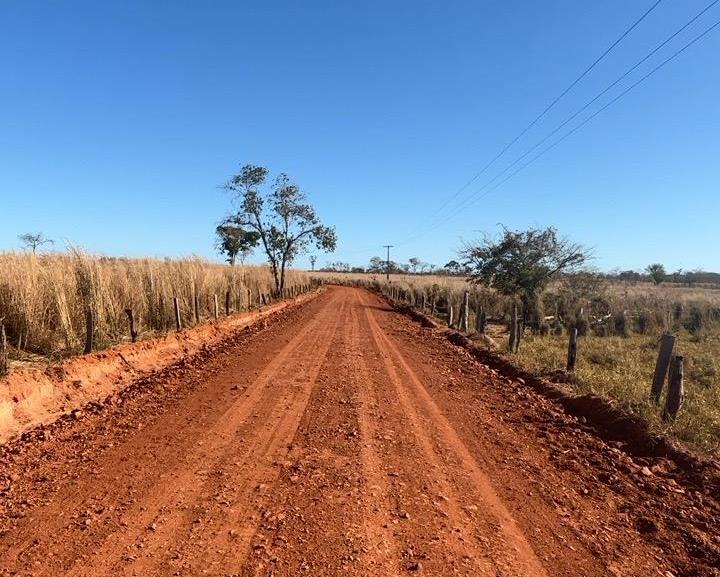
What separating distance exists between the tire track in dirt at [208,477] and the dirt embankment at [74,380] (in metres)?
2.38

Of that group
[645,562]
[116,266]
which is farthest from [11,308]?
[645,562]

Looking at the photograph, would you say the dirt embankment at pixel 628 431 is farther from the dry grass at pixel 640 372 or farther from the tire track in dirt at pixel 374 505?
the tire track in dirt at pixel 374 505

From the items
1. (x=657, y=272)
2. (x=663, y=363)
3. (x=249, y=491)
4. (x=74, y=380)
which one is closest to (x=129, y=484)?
(x=249, y=491)

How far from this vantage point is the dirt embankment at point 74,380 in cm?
668

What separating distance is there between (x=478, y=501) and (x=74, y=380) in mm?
6430

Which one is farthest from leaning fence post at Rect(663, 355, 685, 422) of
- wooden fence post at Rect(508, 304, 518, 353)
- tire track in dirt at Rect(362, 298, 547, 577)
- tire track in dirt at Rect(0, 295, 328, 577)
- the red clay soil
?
wooden fence post at Rect(508, 304, 518, 353)

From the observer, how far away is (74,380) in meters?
8.02

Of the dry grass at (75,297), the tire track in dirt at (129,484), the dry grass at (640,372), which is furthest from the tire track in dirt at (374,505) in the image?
the dry grass at (75,297)

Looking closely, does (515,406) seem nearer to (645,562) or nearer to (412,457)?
(412,457)

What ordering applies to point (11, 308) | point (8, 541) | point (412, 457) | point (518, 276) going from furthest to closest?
point (518, 276)
point (11, 308)
point (412, 457)
point (8, 541)

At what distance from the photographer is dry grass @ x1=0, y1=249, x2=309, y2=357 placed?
30.7 ft

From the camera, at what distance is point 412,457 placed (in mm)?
5633

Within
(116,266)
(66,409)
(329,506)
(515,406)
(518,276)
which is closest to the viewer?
(329,506)

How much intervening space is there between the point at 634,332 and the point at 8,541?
24094mm
